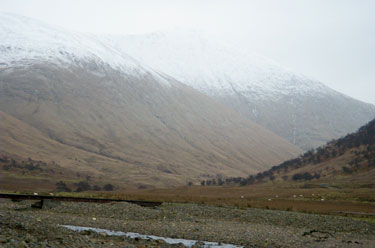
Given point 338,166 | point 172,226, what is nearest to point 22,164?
point 338,166

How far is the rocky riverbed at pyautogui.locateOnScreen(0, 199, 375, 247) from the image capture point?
23.9 metres

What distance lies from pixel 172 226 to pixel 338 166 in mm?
100145

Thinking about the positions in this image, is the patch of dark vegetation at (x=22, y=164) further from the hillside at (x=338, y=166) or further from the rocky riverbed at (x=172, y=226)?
the rocky riverbed at (x=172, y=226)

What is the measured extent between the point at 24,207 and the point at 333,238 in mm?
26933

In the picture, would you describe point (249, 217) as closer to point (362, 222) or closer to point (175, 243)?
point (362, 222)

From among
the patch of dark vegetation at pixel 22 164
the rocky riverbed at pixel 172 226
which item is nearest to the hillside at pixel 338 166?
the rocky riverbed at pixel 172 226

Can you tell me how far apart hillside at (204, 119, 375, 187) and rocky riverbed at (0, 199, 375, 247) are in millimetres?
58715

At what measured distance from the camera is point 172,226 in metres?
33.7

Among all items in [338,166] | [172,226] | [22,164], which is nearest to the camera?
[172,226]

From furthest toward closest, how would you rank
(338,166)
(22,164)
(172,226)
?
(22,164) < (338,166) < (172,226)

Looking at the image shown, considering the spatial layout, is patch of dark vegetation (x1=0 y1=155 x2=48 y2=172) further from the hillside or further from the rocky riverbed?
the rocky riverbed

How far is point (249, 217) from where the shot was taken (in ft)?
135

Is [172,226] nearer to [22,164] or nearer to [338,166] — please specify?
[338,166]

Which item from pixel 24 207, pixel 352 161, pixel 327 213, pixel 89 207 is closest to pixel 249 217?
pixel 327 213
